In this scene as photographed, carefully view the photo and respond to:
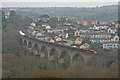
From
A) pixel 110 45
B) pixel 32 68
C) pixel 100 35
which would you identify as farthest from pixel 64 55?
pixel 100 35

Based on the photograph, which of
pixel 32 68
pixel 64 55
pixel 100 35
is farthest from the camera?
pixel 100 35

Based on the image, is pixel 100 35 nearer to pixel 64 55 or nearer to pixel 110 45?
pixel 110 45

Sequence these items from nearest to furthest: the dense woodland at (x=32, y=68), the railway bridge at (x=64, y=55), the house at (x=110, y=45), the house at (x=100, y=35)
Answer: the dense woodland at (x=32, y=68), the railway bridge at (x=64, y=55), the house at (x=110, y=45), the house at (x=100, y=35)

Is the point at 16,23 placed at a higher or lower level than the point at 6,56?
higher

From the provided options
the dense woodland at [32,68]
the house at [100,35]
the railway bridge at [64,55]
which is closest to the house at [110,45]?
the railway bridge at [64,55]

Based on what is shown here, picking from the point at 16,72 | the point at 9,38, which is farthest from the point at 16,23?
the point at 16,72

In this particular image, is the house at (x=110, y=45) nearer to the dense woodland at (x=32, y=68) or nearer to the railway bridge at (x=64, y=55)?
the railway bridge at (x=64, y=55)

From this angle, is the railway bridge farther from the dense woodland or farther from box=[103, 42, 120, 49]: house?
box=[103, 42, 120, 49]: house

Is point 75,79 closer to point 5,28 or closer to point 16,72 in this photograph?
point 16,72
